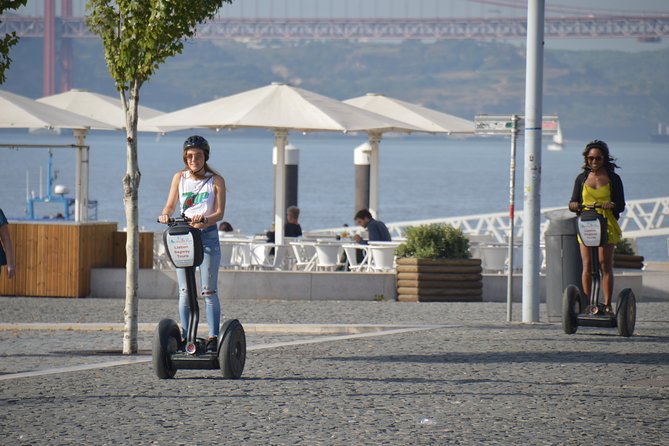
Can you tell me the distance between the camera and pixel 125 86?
10.3m

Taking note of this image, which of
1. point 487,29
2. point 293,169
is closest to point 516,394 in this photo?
point 293,169

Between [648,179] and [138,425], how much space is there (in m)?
127

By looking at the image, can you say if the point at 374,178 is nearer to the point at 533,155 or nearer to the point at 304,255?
the point at 304,255

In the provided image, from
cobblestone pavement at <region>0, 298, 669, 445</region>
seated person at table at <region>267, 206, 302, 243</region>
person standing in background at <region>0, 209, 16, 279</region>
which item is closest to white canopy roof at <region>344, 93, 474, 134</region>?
seated person at table at <region>267, 206, 302, 243</region>

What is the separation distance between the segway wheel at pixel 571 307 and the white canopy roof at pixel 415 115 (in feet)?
25.2

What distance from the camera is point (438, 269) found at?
14.9 m

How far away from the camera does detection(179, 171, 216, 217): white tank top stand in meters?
8.48

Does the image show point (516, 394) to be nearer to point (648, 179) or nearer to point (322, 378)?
point (322, 378)

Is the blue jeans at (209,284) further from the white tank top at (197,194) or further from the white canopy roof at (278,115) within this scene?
the white canopy roof at (278,115)

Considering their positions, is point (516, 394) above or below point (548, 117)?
below

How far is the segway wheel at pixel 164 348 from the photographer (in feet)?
27.0

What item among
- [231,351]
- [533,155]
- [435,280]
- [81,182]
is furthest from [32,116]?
[231,351]

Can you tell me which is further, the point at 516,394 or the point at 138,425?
the point at 516,394

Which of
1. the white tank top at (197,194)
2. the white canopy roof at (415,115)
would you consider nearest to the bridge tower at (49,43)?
the white canopy roof at (415,115)
